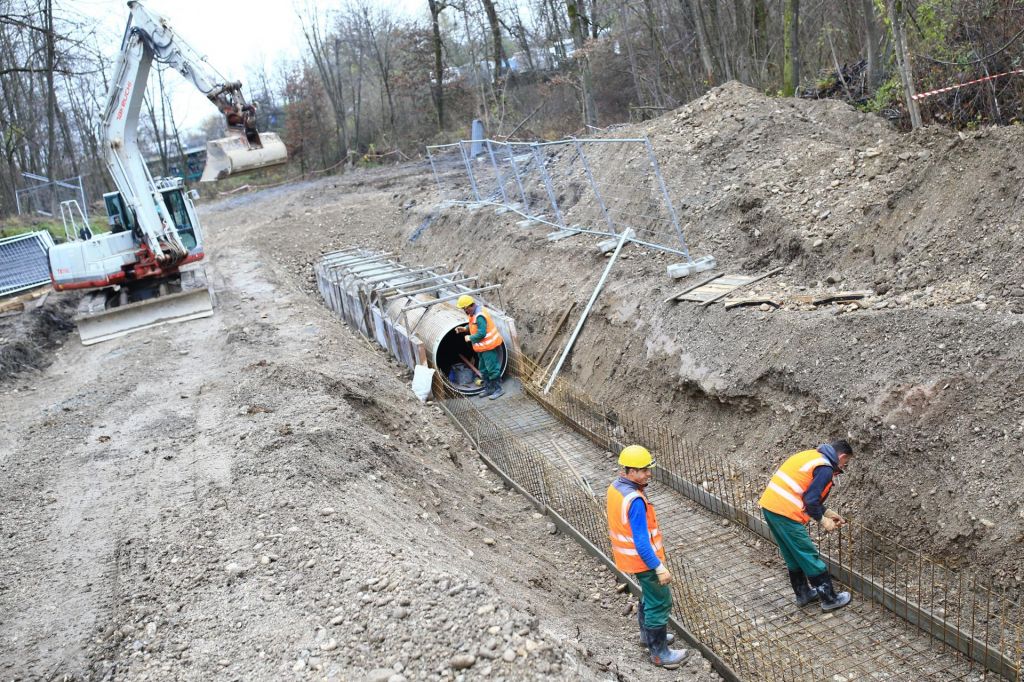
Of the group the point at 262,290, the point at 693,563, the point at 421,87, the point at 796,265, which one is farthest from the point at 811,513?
the point at 421,87

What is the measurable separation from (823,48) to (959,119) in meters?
9.73

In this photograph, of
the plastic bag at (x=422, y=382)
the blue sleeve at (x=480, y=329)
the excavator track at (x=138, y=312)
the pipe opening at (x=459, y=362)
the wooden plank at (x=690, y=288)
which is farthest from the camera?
the excavator track at (x=138, y=312)

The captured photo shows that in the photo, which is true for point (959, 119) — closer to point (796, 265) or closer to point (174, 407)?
point (796, 265)

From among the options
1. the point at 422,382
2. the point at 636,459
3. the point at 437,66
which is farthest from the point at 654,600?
the point at 437,66

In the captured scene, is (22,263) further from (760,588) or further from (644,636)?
(760,588)

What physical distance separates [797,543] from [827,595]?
56 cm

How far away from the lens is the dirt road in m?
5.65

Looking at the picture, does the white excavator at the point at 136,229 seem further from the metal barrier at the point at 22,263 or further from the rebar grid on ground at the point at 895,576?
the rebar grid on ground at the point at 895,576

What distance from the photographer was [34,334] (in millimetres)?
15781

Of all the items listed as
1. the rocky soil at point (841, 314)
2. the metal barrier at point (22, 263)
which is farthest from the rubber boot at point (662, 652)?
the metal barrier at point (22, 263)

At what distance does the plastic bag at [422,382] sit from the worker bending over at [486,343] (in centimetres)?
80

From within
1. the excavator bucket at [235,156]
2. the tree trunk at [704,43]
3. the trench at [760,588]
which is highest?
the tree trunk at [704,43]

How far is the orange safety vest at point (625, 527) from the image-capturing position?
6.05m

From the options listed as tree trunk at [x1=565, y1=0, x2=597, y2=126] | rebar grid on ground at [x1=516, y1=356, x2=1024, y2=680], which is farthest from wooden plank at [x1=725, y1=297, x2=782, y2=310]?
tree trunk at [x1=565, y1=0, x2=597, y2=126]
